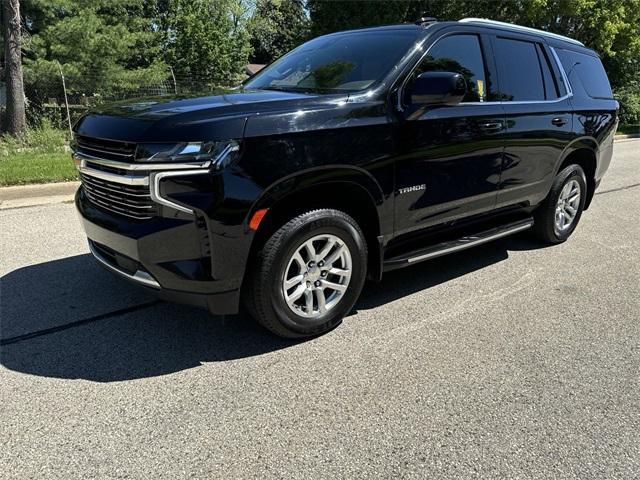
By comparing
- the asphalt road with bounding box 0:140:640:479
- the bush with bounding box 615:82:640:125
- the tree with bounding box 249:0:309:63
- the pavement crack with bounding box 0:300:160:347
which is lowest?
the bush with bounding box 615:82:640:125

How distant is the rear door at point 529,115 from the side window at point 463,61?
25 centimetres

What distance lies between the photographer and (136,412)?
275 centimetres

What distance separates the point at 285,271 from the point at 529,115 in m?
2.80

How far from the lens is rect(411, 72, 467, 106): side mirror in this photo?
349 centimetres

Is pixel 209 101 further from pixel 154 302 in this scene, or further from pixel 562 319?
pixel 562 319

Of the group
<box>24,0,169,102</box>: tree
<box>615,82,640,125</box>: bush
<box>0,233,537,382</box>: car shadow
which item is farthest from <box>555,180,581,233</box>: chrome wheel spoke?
<box>615,82,640,125</box>: bush

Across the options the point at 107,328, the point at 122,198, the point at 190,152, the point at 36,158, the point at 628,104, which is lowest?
the point at 628,104

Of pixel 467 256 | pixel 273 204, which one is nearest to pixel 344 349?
pixel 273 204

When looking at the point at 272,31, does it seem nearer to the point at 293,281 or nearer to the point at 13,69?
the point at 13,69

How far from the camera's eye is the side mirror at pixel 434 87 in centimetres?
349

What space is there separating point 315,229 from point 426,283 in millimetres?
1660

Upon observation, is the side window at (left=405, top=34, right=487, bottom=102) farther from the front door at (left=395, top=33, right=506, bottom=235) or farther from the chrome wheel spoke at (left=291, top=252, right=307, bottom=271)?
the chrome wheel spoke at (left=291, top=252, right=307, bottom=271)

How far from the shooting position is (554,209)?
549 cm

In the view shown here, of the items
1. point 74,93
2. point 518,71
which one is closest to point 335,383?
point 518,71
